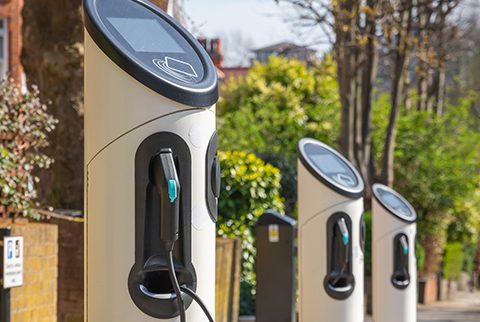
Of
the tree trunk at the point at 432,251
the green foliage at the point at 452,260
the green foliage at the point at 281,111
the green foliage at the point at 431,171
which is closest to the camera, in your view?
the green foliage at the point at 281,111

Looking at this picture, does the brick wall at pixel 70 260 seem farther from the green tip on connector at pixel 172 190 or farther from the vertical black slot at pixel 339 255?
the green tip on connector at pixel 172 190

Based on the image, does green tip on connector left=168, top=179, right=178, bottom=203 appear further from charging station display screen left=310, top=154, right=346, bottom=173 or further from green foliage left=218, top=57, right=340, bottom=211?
green foliage left=218, top=57, right=340, bottom=211

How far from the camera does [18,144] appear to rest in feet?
26.5

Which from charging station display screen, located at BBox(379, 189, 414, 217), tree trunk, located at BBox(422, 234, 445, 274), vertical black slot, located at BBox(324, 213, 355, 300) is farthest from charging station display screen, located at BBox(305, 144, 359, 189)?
tree trunk, located at BBox(422, 234, 445, 274)

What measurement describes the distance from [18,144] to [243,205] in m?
4.68

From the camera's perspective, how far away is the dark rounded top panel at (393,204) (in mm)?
10094

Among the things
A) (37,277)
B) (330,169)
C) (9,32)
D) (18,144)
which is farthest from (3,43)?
(37,277)

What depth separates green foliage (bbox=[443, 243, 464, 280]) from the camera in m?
24.4

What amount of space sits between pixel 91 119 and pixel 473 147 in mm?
19612

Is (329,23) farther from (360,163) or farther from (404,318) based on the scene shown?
(404,318)

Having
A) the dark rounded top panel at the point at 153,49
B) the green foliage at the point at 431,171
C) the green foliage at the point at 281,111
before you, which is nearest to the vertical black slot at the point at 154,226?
the dark rounded top panel at the point at 153,49

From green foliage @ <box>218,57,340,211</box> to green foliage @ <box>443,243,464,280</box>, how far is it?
385cm

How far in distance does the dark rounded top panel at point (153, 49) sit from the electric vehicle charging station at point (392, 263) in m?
5.51

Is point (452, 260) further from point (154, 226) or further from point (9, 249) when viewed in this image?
point (154, 226)
